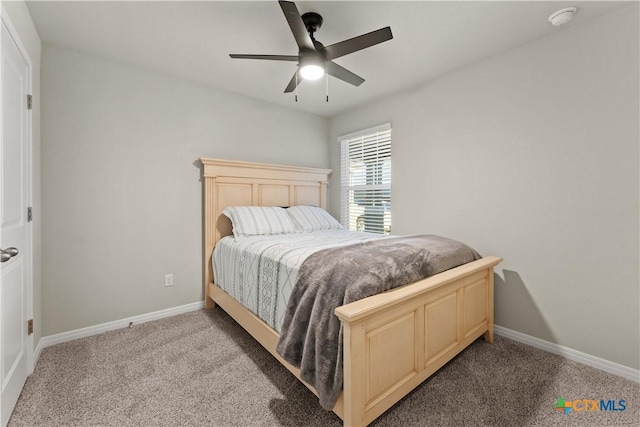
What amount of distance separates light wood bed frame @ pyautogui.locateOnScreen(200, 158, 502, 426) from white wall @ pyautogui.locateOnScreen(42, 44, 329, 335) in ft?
0.86

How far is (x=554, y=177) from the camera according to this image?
79.1 inches

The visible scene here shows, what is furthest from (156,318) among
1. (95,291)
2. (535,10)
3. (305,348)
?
(535,10)

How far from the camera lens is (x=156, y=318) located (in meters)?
2.60

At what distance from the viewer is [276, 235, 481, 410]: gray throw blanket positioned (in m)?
1.28

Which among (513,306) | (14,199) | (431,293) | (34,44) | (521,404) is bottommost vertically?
(521,404)

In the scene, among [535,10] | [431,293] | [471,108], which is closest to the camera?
[431,293]

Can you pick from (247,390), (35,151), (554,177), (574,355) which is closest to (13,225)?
(35,151)

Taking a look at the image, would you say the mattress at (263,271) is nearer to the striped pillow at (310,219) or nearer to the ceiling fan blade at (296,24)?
the striped pillow at (310,219)

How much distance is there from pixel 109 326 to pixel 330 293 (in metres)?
2.20

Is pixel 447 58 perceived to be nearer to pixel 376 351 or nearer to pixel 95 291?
pixel 376 351

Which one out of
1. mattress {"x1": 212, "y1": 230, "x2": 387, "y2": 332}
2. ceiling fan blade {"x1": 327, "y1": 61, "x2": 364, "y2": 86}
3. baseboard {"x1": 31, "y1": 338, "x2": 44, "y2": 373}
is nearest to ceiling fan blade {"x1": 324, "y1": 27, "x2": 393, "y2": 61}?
ceiling fan blade {"x1": 327, "y1": 61, "x2": 364, "y2": 86}

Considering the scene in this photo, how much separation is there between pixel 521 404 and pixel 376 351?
93 cm

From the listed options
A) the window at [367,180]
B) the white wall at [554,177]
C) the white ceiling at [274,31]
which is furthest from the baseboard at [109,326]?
the white wall at [554,177]

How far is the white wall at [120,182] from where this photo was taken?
2162 mm
